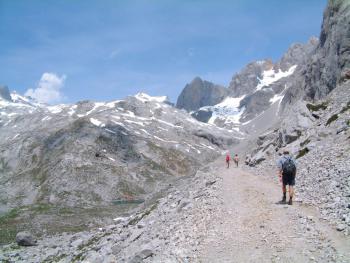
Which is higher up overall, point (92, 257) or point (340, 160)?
point (340, 160)

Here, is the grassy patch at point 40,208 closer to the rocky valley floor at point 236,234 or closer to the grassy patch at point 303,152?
the rocky valley floor at point 236,234

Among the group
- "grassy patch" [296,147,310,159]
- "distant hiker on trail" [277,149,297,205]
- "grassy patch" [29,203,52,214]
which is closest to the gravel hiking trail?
"distant hiker on trail" [277,149,297,205]

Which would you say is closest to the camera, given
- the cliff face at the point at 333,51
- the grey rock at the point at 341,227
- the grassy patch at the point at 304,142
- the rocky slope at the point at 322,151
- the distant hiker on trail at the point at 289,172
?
the grey rock at the point at 341,227

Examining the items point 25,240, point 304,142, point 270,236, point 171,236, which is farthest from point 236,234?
point 25,240

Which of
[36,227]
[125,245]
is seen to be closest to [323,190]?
[125,245]

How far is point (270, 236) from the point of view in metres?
22.9

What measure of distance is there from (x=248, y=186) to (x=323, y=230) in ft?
49.8

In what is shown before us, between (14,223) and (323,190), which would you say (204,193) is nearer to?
(323,190)

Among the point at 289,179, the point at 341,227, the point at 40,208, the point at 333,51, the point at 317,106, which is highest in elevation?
the point at 333,51

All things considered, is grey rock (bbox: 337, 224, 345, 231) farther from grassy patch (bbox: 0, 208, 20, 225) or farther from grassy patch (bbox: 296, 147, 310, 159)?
grassy patch (bbox: 0, 208, 20, 225)

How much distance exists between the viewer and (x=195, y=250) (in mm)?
23250

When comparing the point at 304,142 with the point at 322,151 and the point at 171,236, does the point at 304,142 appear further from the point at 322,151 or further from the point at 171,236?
the point at 171,236

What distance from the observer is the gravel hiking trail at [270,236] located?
2038 centimetres

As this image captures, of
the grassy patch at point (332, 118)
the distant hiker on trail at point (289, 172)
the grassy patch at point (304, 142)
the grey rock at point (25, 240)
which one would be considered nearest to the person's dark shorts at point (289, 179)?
the distant hiker on trail at point (289, 172)
